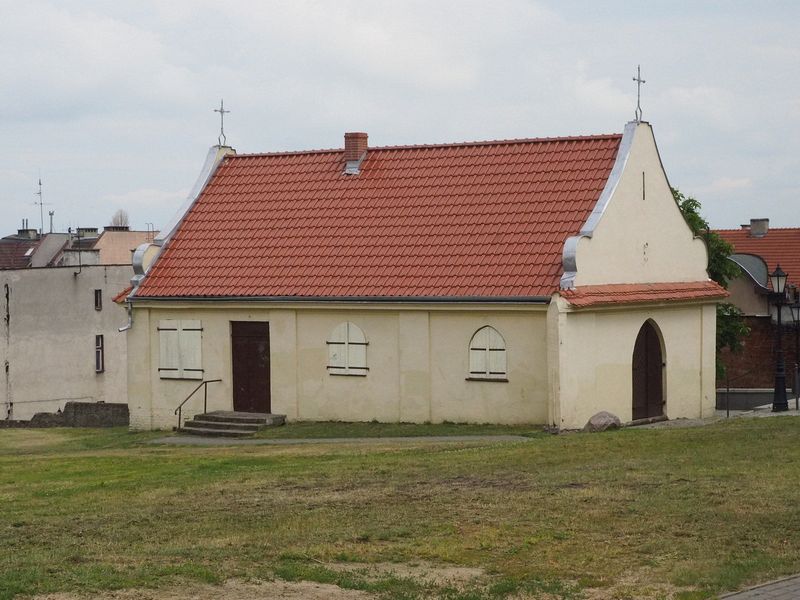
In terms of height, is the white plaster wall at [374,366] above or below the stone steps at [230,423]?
above

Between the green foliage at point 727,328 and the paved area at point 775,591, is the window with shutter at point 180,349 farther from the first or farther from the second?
the paved area at point 775,591

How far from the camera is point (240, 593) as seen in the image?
37.8ft

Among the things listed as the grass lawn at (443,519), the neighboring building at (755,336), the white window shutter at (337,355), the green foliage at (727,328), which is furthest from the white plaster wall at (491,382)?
the neighboring building at (755,336)

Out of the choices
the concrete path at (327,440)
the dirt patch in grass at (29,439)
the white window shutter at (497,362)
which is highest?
the white window shutter at (497,362)

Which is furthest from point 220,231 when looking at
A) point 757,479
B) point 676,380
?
point 757,479

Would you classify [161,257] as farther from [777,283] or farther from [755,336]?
[755,336]

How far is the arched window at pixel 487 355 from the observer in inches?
1142

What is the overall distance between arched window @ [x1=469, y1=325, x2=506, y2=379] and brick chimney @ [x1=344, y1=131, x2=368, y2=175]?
24.3 feet

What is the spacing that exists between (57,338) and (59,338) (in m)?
0.09

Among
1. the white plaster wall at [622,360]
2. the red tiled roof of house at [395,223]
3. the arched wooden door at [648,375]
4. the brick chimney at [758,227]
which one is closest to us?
the white plaster wall at [622,360]

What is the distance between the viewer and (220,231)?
34.6m

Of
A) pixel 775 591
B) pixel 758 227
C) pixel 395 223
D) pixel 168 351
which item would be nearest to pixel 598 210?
pixel 395 223

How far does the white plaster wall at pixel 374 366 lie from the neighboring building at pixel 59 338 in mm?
21023

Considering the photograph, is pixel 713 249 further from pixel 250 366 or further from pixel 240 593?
pixel 240 593
